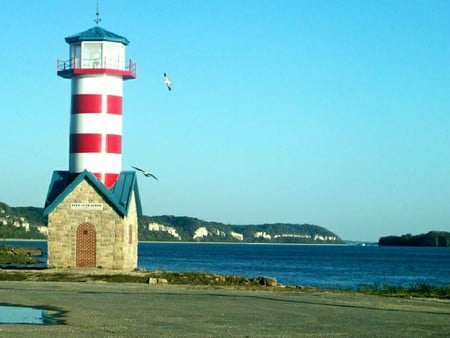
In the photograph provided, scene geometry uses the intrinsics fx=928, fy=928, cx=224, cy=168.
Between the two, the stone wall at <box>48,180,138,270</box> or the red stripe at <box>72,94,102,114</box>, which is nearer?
the stone wall at <box>48,180,138,270</box>

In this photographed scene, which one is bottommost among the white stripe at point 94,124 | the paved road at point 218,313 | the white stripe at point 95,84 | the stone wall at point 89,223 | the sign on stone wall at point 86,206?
the paved road at point 218,313

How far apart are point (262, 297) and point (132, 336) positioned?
10268mm

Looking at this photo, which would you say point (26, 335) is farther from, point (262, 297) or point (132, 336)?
point (262, 297)

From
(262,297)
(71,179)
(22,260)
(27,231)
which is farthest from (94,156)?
(27,231)

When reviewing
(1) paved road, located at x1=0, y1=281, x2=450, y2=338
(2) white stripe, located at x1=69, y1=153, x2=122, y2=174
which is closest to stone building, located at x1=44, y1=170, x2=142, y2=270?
(2) white stripe, located at x1=69, y1=153, x2=122, y2=174

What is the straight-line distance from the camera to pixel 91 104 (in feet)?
126

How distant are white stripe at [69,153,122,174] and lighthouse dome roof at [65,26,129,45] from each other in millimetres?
4848

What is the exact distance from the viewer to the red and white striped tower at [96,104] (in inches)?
1507

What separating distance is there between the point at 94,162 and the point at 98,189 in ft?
4.19

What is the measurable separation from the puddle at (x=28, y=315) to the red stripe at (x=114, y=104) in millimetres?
17636

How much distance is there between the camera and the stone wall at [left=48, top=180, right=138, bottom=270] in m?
37.8

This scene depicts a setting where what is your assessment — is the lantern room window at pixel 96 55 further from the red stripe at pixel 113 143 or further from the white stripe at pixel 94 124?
the red stripe at pixel 113 143

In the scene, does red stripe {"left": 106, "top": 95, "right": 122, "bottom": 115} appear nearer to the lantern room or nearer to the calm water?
the lantern room

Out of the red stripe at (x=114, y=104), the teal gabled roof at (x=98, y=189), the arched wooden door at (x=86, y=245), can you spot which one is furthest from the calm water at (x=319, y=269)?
the red stripe at (x=114, y=104)
